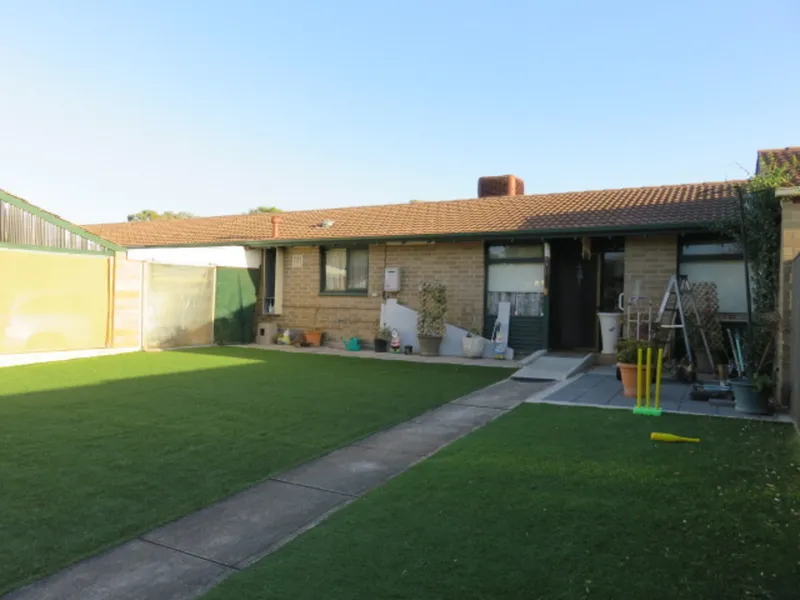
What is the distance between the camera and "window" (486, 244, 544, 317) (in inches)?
527

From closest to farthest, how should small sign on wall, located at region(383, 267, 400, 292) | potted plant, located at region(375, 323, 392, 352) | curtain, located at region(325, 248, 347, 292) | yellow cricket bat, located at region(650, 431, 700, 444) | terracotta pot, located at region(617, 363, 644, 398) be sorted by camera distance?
yellow cricket bat, located at region(650, 431, 700, 444) < terracotta pot, located at region(617, 363, 644, 398) < potted plant, located at region(375, 323, 392, 352) < small sign on wall, located at region(383, 267, 400, 292) < curtain, located at region(325, 248, 347, 292)

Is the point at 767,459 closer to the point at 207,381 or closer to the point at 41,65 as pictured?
the point at 207,381

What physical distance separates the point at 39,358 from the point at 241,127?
742 centimetres

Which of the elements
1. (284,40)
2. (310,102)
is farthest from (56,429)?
(310,102)

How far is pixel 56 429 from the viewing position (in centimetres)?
601

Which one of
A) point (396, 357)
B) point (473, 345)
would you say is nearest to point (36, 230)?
point (396, 357)

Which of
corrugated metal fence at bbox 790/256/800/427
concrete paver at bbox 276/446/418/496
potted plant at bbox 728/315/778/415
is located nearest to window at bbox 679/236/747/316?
potted plant at bbox 728/315/778/415

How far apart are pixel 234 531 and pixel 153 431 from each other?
9.26 ft

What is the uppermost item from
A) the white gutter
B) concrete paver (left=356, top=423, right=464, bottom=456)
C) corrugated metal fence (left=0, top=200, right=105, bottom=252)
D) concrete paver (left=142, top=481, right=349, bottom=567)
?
the white gutter

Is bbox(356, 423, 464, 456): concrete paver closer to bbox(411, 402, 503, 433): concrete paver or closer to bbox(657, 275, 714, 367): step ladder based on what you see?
bbox(411, 402, 503, 433): concrete paver

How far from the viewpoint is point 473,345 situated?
524 inches

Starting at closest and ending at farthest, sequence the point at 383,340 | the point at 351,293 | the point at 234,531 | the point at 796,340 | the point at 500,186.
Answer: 1. the point at 234,531
2. the point at 796,340
3. the point at 383,340
4. the point at 351,293
5. the point at 500,186

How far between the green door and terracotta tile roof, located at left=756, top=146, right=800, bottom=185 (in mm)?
12511

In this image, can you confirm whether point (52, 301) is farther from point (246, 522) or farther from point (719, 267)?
point (719, 267)
